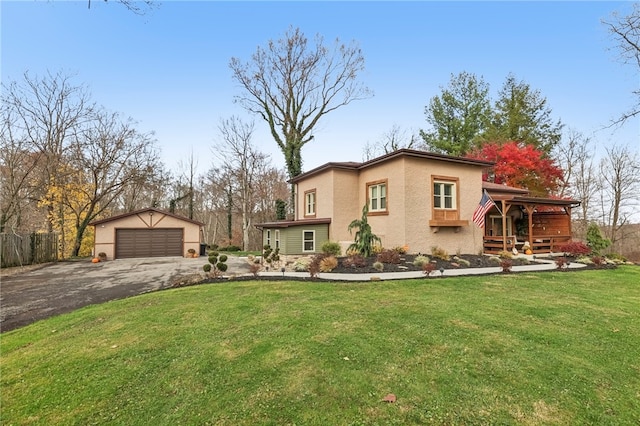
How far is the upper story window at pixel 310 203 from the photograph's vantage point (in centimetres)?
1752

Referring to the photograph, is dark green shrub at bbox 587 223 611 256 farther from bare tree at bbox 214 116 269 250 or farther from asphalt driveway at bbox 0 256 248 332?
bare tree at bbox 214 116 269 250

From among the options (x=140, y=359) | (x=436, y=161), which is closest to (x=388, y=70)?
(x=436, y=161)

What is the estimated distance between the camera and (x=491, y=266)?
10984mm

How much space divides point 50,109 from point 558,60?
102 feet

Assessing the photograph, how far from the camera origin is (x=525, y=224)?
1738 centimetres

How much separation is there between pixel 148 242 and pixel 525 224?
925 inches

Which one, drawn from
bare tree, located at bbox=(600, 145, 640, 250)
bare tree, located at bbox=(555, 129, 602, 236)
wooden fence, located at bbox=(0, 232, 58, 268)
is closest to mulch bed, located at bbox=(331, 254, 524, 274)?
wooden fence, located at bbox=(0, 232, 58, 268)

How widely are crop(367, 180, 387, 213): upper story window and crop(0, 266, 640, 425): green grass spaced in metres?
7.96

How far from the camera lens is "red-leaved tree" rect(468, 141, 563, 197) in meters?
21.5

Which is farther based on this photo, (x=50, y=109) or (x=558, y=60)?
(x=50, y=109)

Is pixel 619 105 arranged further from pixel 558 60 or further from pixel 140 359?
pixel 140 359

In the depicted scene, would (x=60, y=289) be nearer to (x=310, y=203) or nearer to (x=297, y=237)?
(x=297, y=237)

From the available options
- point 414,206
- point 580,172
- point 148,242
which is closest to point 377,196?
point 414,206

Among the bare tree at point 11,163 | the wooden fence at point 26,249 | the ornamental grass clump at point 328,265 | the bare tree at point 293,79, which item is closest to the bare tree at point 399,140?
the bare tree at point 293,79
